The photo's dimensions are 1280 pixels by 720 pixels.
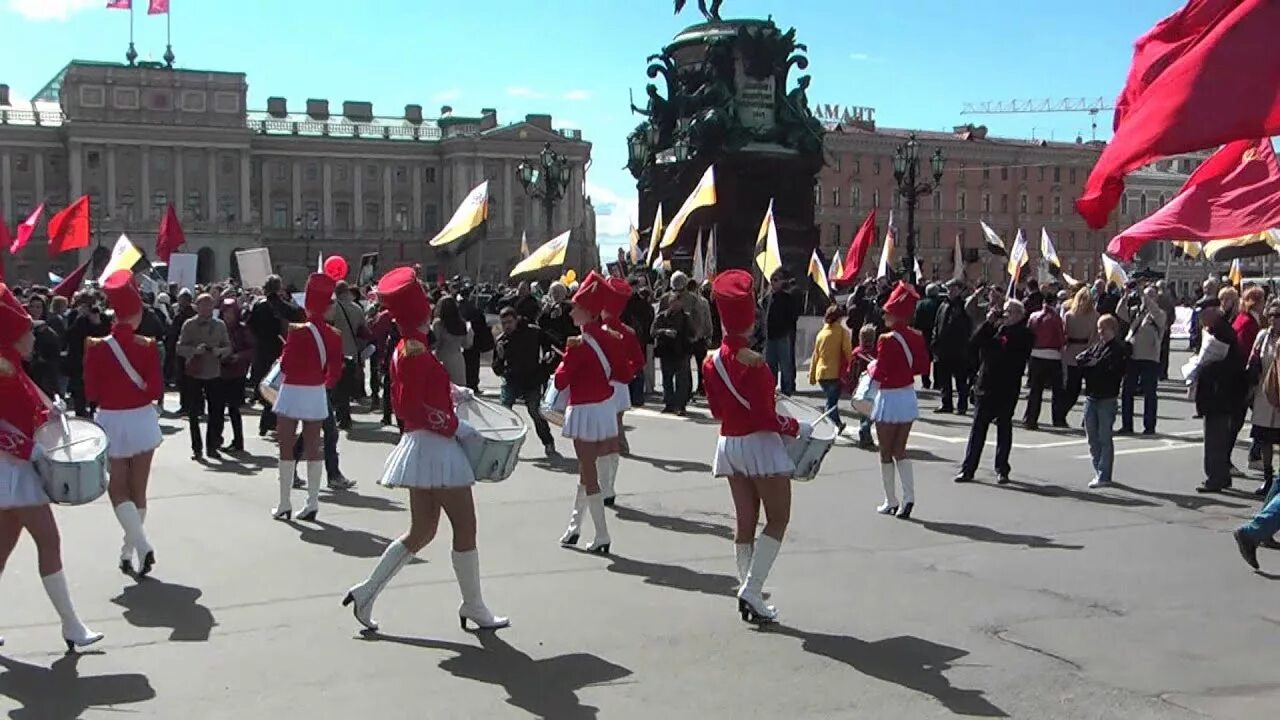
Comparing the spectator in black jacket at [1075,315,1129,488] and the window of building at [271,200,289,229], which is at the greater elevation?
the window of building at [271,200,289,229]

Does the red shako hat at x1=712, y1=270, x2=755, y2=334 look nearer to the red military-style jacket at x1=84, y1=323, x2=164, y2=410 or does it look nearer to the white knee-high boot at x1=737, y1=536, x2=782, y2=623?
the white knee-high boot at x1=737, y1=536, x2=782, y2=623

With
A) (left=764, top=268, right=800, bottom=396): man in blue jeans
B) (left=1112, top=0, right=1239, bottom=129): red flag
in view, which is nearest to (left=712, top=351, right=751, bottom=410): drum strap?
(left=1112, top=0, right=1239, bottom=129): red flag

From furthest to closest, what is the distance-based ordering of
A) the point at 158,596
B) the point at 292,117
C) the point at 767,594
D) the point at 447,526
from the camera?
the point at 292,117 → the point at 447,526 → the point at 158,596 → the point at 767,594

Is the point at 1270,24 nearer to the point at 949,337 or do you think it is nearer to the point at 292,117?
the point at 949,337

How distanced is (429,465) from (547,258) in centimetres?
1175

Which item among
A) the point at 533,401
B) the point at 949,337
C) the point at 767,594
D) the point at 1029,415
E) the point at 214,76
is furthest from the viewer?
the point at 214,76

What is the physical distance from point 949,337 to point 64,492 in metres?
13.2

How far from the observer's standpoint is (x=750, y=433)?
691 cm

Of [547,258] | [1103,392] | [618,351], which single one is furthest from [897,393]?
[547,258]

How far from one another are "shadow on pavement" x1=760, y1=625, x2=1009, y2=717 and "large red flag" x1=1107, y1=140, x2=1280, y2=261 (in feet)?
12.2

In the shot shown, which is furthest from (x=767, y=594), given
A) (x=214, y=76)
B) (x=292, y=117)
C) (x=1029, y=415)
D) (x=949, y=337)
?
(x=292, y=117)

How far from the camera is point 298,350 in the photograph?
Answer: 388 inches

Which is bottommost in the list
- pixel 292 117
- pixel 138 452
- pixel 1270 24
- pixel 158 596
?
pixel 158 596

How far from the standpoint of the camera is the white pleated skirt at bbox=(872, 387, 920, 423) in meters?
10.2
